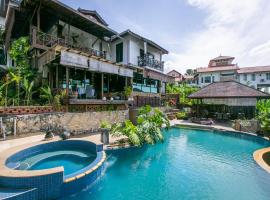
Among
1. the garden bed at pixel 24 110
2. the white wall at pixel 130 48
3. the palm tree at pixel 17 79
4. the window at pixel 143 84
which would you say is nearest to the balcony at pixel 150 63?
the white wall at pixel 130 48

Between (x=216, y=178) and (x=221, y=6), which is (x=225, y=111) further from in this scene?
(x=216, y=178)

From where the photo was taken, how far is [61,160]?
26.6 feet

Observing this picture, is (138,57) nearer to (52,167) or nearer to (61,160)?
(61,160)

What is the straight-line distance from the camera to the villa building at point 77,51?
12703 millimetres

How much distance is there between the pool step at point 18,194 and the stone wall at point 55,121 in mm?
6022

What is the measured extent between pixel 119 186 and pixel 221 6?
1209cm

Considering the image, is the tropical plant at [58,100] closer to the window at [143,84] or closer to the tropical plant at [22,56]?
the tropical plant at [22,56]

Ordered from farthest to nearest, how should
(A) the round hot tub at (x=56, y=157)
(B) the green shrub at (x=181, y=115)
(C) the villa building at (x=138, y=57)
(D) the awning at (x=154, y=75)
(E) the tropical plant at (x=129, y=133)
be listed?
(B) the green shrub at (x=181, y=115)
(C) the villa building at (x=138, y=57)
(D) the awning at (x=154, y=75)
(E) the tropical plant at (x=129, y=133)
(A) the round hot tub at (x=56, y=157)

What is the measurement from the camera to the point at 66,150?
9273mm

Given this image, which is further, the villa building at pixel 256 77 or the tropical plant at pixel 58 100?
the villa building at pixel 256 77

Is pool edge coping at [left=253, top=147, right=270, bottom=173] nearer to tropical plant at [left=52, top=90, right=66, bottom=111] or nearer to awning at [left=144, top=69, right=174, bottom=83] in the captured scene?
tropical plant at [left=52, top=90, right=66, bottom=111]

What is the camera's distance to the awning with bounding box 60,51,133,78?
1155cm

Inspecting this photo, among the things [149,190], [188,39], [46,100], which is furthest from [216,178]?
[188,39]

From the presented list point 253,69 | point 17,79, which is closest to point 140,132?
point 17,79
